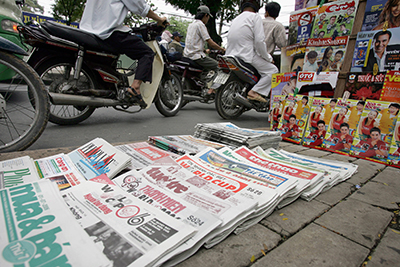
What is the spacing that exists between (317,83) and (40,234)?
8.37ft

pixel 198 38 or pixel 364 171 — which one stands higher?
pixel 198 38

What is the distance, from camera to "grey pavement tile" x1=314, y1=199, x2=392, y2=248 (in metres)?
0.91

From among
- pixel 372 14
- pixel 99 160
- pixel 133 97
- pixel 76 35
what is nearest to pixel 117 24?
pixel 76 35

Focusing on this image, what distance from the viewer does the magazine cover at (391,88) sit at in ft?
6.07

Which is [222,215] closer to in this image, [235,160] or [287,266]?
[287,266]

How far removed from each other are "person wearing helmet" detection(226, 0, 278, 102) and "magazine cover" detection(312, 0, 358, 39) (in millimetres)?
990

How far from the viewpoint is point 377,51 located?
1991mm

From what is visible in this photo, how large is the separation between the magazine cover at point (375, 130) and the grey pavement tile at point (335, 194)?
728 millimetres

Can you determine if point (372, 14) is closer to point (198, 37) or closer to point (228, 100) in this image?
point (228, 100)

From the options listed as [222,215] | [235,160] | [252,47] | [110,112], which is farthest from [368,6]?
[110,112]

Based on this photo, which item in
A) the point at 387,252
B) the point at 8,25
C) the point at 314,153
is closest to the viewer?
the point at 387,252

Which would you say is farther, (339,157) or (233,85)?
(233,85)

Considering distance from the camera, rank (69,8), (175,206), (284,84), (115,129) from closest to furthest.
Answer: (175,206)
(115,129)
(284,84)
(69,8)

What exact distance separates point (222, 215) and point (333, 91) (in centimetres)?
203
